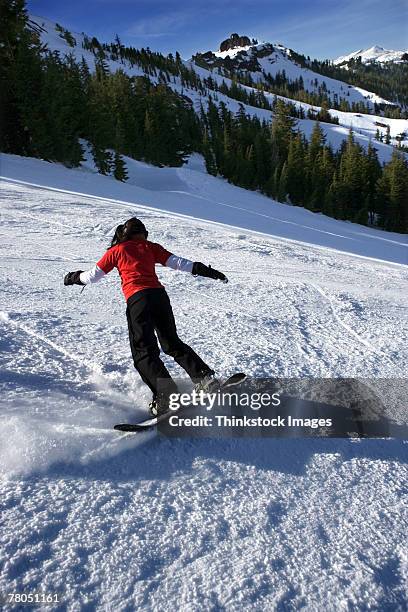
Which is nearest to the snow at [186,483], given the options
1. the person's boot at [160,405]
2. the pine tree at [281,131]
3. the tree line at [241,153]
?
the person's boot at [160,405]

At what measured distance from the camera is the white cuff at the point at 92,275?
3.72m

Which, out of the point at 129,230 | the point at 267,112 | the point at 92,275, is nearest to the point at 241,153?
the point at 129,230

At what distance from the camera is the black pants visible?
3.27 m

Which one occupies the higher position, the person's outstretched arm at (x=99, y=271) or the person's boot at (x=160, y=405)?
the person's outstretched arm at (x=99, y=271)

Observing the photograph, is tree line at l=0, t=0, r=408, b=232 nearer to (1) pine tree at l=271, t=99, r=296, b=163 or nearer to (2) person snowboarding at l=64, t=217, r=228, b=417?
(1) pine tree at l=271, t=99, r=296, b=163

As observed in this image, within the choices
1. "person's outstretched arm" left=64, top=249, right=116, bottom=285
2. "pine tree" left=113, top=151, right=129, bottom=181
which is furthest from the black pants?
"pine tree" left=113, top=151, right=129, bottom=181

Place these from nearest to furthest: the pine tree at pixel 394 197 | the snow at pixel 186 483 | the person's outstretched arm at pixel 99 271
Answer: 1. the snow at pixel 186 483
2. the person's outstretched arm at pixel 99 271
3. the pine tree at pixel 394 197

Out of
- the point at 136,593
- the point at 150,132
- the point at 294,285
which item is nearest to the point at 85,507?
the point at 136,593

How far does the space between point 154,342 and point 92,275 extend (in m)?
0.97

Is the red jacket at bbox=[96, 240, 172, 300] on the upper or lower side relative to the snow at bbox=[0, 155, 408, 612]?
upper

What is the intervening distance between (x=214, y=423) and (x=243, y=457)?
1.41 ft

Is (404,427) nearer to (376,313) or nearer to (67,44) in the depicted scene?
(376,313)

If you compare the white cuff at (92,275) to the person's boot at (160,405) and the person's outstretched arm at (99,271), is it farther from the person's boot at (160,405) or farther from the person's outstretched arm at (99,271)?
the person's boot at (160,405)

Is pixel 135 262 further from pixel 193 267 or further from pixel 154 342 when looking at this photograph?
pixel 154 342
